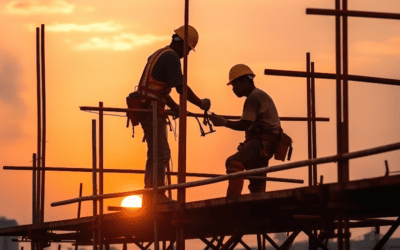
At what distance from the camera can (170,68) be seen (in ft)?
49.4

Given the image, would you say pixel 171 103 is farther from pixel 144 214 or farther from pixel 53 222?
pixel 53 222

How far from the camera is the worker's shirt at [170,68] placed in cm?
1504

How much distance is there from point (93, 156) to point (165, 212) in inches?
109

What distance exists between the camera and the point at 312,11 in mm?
11469

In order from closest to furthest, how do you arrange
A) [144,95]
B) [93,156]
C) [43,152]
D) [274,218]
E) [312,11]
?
[312,11] < [274,218] < [144,95] < [93,156] < [43,152]

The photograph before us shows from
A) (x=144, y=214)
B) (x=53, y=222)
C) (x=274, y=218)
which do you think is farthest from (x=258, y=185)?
(x=53, y=222)

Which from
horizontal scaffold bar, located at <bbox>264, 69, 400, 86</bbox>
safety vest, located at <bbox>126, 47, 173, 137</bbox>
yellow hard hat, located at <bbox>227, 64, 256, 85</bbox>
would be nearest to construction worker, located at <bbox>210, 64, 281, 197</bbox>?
yellow hard hat, located at <bbox>227, 64, 256, 85</bbox>

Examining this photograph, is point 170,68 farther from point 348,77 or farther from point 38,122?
point 38,122

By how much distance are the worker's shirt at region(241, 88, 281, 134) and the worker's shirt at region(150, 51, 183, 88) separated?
120 centimetres

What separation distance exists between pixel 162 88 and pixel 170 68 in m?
0.47

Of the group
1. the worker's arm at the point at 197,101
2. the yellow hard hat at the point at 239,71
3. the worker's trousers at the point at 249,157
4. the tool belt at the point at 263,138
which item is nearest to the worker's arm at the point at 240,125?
the tool belt at the point at 263,138

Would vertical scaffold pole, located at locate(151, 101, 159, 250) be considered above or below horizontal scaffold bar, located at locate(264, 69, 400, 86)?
below

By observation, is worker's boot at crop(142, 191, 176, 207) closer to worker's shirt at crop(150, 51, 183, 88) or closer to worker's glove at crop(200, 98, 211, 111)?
worker's glove at crop(200, 98, 211, 111)

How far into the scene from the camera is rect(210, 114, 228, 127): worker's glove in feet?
47.9
